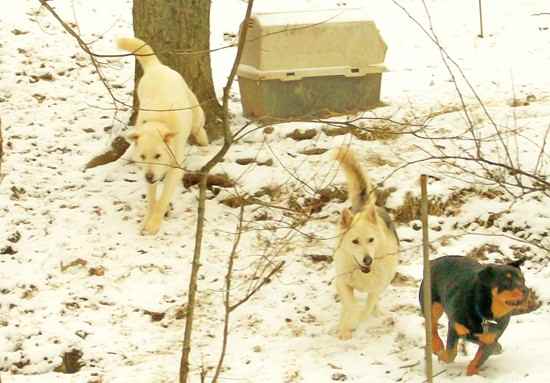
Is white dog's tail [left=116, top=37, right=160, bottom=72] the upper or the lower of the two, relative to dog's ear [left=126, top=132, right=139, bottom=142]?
upper

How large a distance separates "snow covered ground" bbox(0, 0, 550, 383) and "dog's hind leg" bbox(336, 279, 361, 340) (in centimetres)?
8

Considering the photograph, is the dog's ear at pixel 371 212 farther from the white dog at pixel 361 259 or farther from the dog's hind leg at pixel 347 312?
the dog's hind leg at pixel 347 312

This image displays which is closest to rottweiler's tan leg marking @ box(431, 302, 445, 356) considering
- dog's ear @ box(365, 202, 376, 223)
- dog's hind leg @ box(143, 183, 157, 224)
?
dog's ear @ box(365, 202, 376, 223)

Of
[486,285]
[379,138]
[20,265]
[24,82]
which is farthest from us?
[24,82]

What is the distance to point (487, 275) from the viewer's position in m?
4.36

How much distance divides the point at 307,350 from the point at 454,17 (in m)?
7.03

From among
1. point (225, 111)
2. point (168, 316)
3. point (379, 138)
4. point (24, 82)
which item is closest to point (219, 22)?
point (24, 82)

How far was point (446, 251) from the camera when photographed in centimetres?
639

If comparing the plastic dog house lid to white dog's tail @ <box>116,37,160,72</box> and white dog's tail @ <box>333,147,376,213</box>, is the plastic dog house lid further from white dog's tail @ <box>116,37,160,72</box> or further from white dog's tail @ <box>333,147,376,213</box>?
white dog's tail @ <box>333,147,376,213</box>

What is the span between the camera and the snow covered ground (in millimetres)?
5227

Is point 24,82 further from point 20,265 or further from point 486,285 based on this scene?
point 486,285

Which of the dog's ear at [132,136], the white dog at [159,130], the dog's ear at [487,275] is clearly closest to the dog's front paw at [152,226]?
the white dog at [159,130]

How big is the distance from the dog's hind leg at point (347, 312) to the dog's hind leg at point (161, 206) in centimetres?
174

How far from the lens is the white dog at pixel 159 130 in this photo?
670 centimetres
